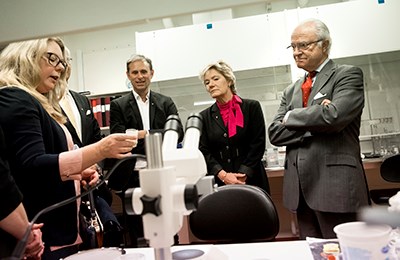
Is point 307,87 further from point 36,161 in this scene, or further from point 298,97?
point 36,161

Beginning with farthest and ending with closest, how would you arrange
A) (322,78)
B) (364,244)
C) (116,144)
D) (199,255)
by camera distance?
(322,78) < (116,144) < (199,255) < (364,244)

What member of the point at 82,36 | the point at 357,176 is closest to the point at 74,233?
the point at 357,176

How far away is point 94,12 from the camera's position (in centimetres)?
393

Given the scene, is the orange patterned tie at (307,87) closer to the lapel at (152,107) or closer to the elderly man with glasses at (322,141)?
the elderly man with glasses at (322,141)

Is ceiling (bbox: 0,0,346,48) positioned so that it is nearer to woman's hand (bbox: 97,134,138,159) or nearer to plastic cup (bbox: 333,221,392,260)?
woman's hand (bbox: 97,134,138,159)

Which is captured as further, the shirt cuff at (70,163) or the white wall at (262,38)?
the white wall at (262,38)

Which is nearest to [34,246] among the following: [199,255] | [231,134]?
[199,255]

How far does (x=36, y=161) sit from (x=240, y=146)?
→ 156 centimetres

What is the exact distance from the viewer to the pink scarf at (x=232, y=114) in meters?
2.44

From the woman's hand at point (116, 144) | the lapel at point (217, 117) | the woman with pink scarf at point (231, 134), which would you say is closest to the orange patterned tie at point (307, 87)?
the woman with pink scarf at point (231, 134)

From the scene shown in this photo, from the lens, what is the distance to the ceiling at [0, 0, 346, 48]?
3.79m

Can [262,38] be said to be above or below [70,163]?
above

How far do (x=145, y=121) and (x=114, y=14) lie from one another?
1872 millimetres

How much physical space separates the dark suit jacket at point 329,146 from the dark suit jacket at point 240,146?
1.67ft
